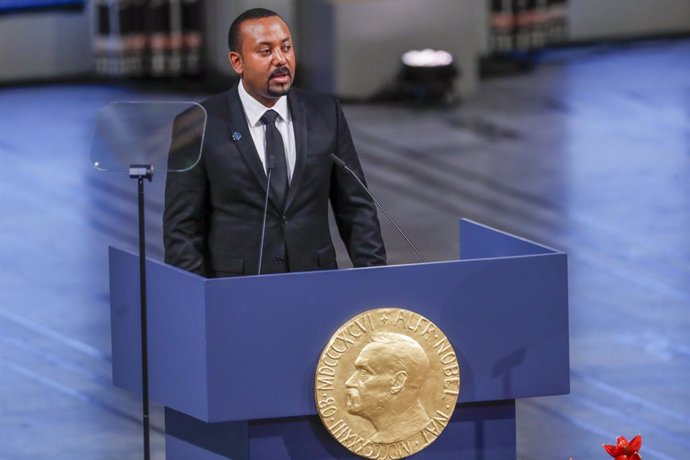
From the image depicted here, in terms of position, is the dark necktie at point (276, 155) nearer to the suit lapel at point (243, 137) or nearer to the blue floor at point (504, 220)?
the suit lapel at point (243, 137)

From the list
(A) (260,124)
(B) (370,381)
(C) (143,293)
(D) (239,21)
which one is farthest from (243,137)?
(B) (370,381)

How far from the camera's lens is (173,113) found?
3.93 metres

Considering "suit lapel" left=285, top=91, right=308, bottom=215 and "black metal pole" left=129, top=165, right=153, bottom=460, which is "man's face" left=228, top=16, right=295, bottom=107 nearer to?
"suit lapel" left=285, top=91, right=308, bottom=215

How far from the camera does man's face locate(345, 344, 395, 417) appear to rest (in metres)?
3.68

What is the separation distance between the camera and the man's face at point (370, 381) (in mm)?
3680

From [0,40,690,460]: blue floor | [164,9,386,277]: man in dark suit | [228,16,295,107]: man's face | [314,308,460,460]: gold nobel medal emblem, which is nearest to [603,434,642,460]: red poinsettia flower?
[314,308,460,460]: gold nobel medal emblem

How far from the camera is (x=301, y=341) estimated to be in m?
3.68

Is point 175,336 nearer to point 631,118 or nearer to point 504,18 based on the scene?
point 631,118

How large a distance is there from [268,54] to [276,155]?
0.89ft

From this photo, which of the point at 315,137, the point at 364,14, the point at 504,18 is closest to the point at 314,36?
the point at 364,14

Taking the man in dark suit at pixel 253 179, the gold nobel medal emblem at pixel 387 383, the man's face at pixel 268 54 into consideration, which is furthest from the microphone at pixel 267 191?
the gold nobel medal emblem at pixel 387 383

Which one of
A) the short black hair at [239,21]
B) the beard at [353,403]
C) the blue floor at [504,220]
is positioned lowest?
the blue floor at [504,220]

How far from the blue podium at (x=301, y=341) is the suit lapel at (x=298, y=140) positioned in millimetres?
492

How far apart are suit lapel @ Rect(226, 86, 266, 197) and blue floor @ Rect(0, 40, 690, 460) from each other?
6.00ft
